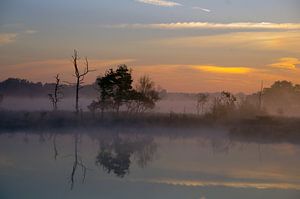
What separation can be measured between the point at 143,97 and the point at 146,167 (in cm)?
1210

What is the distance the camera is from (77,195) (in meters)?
7.82

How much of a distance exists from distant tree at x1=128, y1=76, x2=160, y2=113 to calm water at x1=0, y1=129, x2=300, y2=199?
5.27 m

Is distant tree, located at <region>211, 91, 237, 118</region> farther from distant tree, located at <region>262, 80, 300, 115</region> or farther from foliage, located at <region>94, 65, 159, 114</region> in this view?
distant tree, located at <region>262, 80, 300, 115</region>

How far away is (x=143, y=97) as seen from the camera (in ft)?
73.3

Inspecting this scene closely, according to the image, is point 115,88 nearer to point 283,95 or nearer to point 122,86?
point 122,86

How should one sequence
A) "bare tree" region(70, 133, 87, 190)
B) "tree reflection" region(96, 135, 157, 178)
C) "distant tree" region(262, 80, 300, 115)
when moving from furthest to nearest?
"distant tree" region(262, 80, 300, 115), "tree reflection" region(96, 135, 157, 178), "bare tree" region(70, 133, 87, 190)

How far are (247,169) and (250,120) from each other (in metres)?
8.53

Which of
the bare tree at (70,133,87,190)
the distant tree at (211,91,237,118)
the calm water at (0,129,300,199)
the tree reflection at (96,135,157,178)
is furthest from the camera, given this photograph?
the distant tree at (211,91,237,118)

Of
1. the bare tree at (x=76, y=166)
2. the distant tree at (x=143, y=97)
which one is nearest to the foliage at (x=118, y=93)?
the distant tree at (x=143, y=97)

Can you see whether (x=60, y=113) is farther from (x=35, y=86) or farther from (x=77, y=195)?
(x=35, y=86)

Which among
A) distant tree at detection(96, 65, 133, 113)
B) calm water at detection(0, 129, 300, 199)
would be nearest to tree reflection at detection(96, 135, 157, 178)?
calm water at detection(0, 129, 300, 199)

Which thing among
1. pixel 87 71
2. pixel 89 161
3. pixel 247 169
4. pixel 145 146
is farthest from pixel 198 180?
pixel 87 71

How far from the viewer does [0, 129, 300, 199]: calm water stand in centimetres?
804

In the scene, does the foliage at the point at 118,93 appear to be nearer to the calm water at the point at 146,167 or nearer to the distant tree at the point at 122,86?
the distant tree at the point at 122,86
